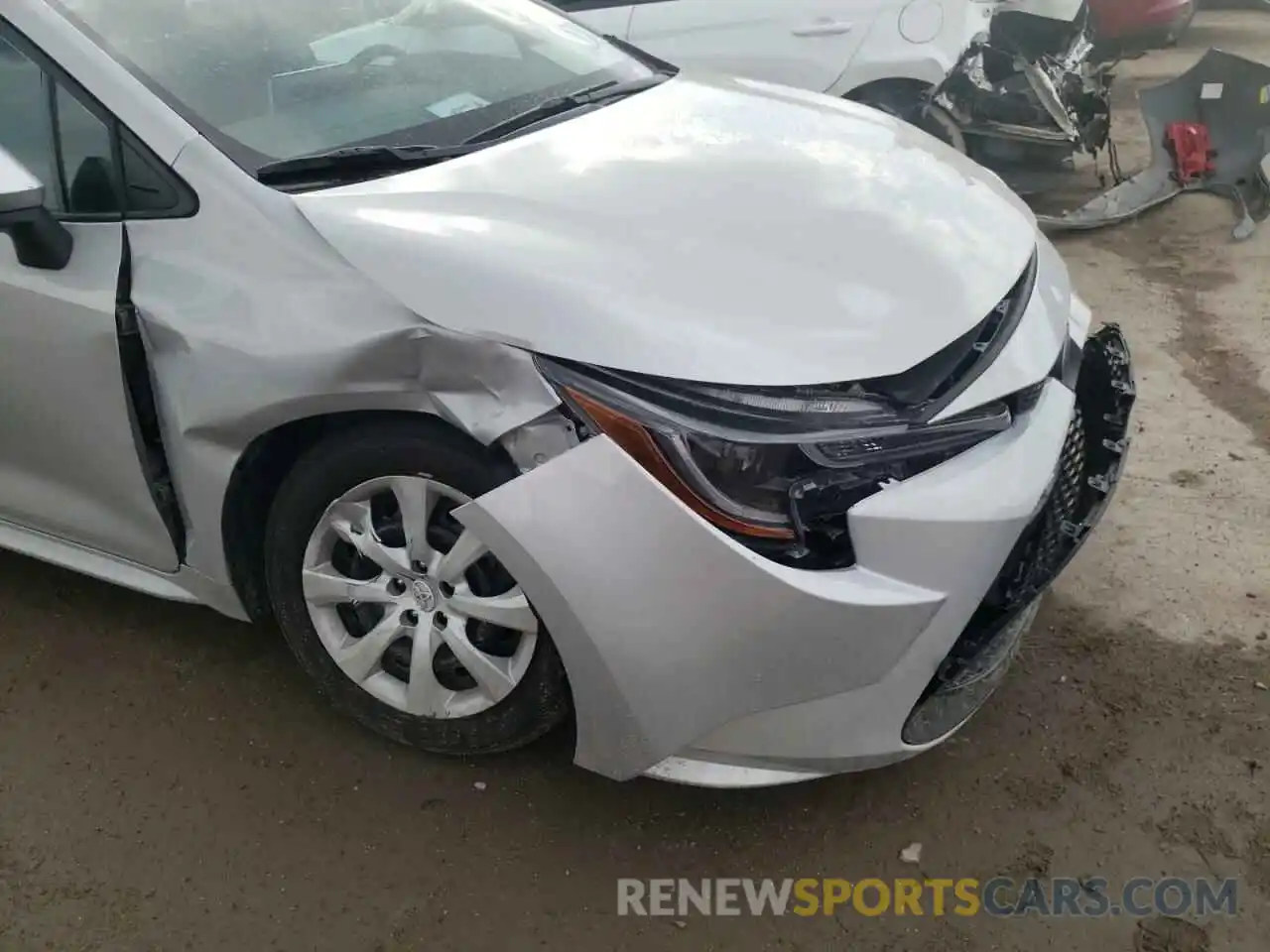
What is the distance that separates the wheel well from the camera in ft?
6.81

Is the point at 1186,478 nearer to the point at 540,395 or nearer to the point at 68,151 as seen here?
the point at 540,395

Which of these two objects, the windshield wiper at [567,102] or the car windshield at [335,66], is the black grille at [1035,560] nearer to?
the windshield wiper at [567,102]

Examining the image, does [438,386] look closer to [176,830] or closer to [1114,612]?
[176,830]

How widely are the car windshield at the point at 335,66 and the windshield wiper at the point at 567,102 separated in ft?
0.10

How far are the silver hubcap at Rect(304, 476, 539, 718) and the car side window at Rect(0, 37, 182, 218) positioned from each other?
0.72 metres

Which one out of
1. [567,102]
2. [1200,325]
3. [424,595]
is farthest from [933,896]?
[1200,325]

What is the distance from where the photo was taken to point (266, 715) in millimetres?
2529

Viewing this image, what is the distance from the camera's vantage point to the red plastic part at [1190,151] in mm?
5699

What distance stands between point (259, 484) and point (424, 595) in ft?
1.44

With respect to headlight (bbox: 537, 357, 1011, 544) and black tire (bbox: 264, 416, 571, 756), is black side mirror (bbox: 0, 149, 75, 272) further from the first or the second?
headlight (bbox: 537, 357, 1011, 544)

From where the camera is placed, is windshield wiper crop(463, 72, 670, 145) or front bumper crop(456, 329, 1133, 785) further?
windshield wiper crop(463, 72, 670, 145)

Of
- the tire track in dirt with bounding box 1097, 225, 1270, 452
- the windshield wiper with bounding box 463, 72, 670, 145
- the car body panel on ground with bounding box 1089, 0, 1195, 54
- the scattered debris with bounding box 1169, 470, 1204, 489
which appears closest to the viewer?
the windshield wiper with bounding box 463, 72, 670, 145

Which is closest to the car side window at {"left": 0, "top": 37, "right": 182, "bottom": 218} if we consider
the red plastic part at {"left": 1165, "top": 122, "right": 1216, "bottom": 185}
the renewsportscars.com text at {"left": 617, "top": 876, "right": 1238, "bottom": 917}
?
the renewsportscars.com text at {"left": 617, "top": 876, "right": 1238, "bottom": 917}

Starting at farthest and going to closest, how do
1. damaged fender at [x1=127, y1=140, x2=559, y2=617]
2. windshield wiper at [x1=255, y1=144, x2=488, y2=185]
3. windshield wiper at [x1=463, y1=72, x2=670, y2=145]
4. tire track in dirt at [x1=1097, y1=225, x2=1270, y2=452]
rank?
1. tire track in dirt at [x1=1097, y1=225, x2=1270, y2=452]
2. windshield wiper at [x1=463, y1=72, x2=670, y2=145]
3. windshield wiper at [x1=255, y1=144, x2=488, y2=185]
4. damaged fender at [x1=127, y1=140, x2=559, y2=617]
